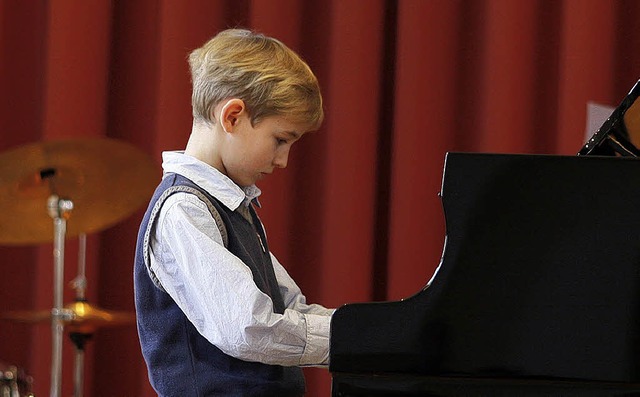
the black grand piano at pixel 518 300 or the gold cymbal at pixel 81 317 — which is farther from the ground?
the black grand piano at pixel 518 300

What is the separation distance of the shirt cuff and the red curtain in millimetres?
1298

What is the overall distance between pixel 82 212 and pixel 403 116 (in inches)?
38.4

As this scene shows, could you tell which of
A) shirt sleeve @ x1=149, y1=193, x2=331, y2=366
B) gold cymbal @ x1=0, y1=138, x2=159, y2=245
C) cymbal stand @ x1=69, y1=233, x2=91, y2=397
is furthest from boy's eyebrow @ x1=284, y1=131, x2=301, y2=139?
cymbal stand @ x1=69, y1=233, x2=91, y2=397

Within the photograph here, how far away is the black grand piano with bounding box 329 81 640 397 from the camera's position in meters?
1.26

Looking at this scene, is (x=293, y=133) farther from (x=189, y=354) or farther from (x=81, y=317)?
(x=81, y=317)

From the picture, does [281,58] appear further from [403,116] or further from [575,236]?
[403,116]

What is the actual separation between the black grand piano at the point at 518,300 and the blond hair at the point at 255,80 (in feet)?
1.34

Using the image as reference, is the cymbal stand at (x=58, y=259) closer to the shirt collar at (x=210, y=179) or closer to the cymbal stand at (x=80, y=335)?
the cymbal stand at (x=80, y=335)

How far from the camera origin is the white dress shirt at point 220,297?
1.41 m

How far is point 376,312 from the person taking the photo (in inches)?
49.7

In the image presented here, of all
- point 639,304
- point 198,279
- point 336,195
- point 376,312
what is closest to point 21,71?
point 336,195

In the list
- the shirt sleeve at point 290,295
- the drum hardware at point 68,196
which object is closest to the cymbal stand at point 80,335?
the drum hardware at point 68,196

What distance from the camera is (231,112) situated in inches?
62.6

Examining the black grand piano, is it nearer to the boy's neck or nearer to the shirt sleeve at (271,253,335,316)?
the boy's neck
